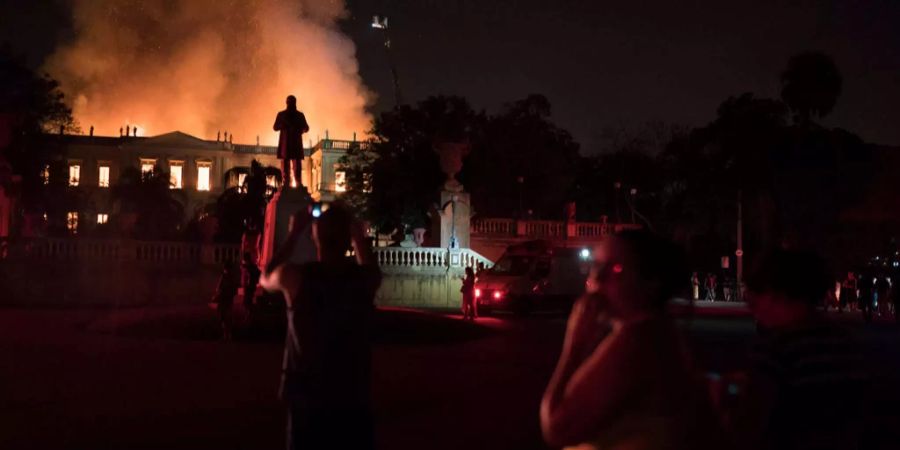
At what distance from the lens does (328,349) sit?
4242 mm

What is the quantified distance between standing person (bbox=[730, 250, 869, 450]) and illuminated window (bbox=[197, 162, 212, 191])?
9271cm

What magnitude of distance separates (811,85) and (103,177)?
2780 inches

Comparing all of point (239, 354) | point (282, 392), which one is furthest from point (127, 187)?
point (282, 392)

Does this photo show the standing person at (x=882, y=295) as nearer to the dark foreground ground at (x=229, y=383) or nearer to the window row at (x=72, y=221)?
the dark foreground ground at (x=229, y=383)

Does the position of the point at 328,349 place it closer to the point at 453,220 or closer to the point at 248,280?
the point at 248,280

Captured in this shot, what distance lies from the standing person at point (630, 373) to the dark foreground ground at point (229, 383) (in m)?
5.27

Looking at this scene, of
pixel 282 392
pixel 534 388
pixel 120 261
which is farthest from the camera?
pixel 120 261

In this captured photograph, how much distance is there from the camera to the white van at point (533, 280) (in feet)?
95.9

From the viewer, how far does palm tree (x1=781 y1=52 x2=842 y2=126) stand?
136ft

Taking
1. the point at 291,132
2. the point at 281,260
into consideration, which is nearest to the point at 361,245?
the point at 281,260

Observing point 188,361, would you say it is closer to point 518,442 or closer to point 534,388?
point 534,388

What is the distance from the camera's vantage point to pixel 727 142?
46812 mm

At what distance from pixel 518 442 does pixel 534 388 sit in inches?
150

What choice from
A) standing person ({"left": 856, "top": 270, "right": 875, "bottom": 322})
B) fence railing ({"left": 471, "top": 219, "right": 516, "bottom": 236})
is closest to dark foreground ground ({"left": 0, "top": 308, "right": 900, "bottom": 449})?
standing person ({"left": 856, "top": 270, "right": 875, "bottom": 322})
